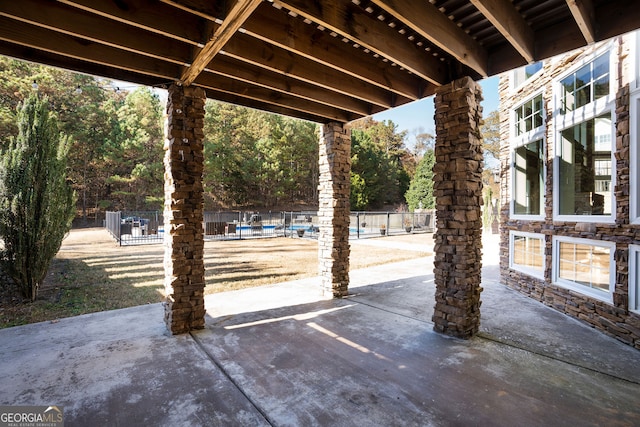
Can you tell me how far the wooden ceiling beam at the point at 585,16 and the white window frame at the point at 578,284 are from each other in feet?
9.10

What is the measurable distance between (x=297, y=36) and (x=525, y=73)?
5.69 metres

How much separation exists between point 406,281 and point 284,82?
539 centimetres

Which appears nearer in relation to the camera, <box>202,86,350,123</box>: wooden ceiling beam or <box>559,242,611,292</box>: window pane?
<box>559,242,611,292</box>: window pane

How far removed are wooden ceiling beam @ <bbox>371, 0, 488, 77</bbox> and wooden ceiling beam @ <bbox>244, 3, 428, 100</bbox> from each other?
33.8 inches

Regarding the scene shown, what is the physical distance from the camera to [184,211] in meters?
4.06

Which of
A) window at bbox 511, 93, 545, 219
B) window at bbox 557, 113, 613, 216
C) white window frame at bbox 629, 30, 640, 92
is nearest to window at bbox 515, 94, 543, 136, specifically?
window at bbox 511, 93, 545, 219

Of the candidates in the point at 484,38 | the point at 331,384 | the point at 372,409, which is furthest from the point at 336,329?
the point at 484,38

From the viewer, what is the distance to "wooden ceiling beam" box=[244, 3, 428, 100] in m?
3.08

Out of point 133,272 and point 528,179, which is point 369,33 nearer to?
point 528,179

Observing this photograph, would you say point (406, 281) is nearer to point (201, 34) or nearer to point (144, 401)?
point (144, 401)

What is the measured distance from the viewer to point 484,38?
12.4ft

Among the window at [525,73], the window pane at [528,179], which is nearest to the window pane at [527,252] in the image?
the window pane at [528,179]

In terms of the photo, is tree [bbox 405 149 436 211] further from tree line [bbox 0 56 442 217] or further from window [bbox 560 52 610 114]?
window [bbox 560 52 610 114]

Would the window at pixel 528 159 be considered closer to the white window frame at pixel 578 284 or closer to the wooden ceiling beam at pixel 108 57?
the white window frame at pixel 578 284
